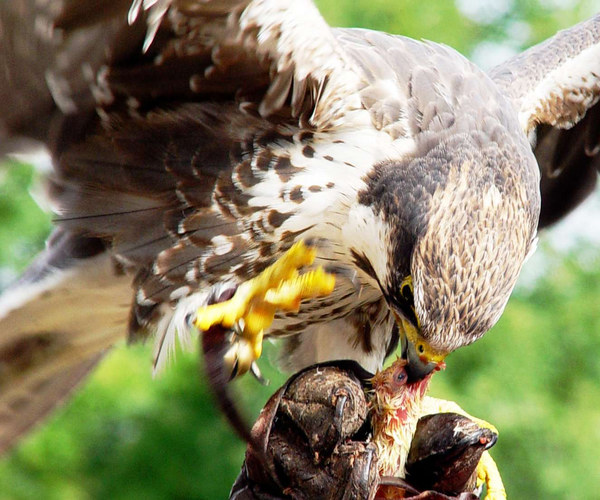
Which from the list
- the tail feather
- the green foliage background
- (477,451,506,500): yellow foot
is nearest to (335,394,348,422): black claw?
(477,451,506,500): yellow foot

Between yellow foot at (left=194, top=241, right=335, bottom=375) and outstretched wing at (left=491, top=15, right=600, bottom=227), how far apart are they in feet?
Result: 4.45

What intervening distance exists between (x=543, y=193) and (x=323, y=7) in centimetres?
243

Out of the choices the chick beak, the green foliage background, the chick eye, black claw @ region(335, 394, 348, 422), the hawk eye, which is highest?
the hawk eye

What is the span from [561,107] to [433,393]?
80.8 inches

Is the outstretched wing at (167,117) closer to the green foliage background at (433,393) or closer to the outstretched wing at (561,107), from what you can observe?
the outstretched wing at (561,107)

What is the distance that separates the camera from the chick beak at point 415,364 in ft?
9.50

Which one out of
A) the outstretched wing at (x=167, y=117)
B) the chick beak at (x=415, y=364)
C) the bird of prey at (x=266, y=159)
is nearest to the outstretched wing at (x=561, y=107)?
the bird of prey at (x=266, y=159)

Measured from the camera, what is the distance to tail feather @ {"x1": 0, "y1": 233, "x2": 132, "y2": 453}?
360 cm

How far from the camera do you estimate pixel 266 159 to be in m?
3.06

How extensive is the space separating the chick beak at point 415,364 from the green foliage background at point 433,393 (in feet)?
8.77

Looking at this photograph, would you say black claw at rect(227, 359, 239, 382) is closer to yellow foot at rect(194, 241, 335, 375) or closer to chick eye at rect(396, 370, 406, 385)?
yellow foot at rect(194, 241, 335, 375)

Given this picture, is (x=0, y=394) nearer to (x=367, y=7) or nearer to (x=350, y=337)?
(x=350, y=337)

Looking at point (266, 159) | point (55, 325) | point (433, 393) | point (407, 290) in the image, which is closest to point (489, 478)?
point (407, 290)

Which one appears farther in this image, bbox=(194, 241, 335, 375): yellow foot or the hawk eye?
bbox=(194, 241, 335, 375): yellow foot
